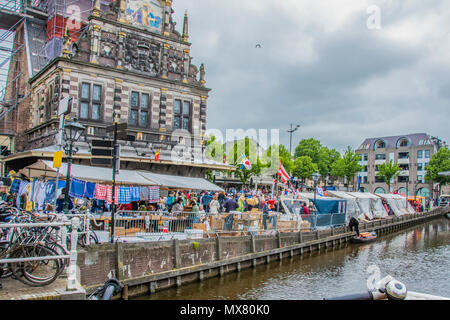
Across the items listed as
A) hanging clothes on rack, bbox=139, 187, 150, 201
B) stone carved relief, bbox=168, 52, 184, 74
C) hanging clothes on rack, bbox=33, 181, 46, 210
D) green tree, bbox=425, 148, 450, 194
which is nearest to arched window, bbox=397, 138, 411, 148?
green tree, bbox=425, 148, 450, 194

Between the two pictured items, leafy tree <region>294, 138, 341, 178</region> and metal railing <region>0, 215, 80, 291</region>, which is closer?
metal railing <region>0, 215, 80, 291</region>

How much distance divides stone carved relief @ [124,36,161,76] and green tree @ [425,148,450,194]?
244 feet

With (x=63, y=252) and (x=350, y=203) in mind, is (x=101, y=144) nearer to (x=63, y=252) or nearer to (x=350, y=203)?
(x=63, y=252)

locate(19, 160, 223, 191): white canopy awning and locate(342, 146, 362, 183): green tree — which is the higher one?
locate(342, 146, 362, 183): green tree

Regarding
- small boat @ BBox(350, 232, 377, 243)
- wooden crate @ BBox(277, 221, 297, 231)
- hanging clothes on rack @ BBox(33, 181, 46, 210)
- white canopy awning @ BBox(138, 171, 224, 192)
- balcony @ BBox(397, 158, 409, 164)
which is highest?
balcony @ BBox(397, 158, 409, 164)

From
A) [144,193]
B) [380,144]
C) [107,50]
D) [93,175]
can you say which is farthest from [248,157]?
[380,144]

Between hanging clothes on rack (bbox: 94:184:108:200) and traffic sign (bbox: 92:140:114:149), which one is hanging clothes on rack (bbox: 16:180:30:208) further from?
traffic sign (bbox: 92:140:114:149)

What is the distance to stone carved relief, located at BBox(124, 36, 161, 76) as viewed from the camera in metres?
30.2

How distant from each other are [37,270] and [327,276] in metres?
14.5

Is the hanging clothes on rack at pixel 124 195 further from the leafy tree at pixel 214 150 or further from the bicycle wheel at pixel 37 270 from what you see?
the leafy tree at pixel 214 150

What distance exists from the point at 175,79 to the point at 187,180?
11.9 meters

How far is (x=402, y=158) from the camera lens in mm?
96250

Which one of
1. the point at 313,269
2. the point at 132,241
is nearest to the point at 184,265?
the point at 132,241
